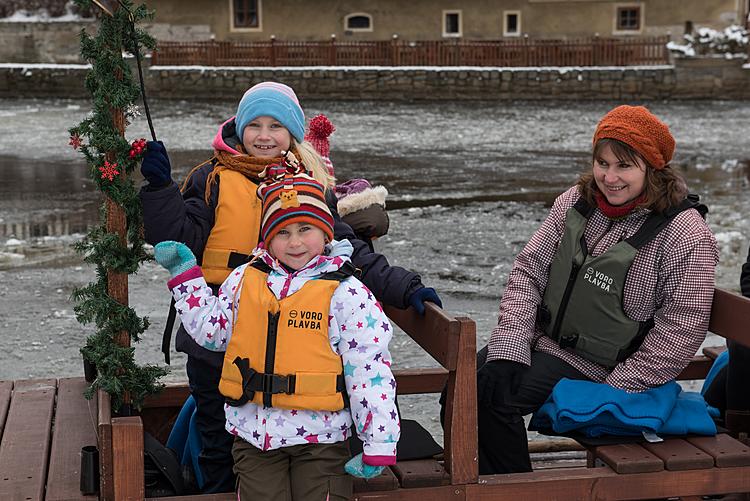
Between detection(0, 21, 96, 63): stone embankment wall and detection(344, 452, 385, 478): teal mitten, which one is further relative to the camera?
detection(0, 21, 96, 63): stone embankment wall

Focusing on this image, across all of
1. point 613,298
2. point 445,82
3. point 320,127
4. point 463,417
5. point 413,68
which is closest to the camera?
point 463,417

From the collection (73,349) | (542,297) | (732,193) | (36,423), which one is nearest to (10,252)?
(73,349)

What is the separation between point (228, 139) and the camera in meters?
3.88

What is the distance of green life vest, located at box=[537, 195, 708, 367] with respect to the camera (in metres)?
3.80

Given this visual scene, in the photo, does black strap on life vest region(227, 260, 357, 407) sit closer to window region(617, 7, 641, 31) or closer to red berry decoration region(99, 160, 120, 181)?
red berry decoration region(99, 160, 120, 181)

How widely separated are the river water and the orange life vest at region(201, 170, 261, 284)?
197 centimetres

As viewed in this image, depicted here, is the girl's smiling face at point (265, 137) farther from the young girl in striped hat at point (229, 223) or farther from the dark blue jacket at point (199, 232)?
the dark blue jacket at point (199, 232)

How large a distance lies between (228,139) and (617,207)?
1.32 m

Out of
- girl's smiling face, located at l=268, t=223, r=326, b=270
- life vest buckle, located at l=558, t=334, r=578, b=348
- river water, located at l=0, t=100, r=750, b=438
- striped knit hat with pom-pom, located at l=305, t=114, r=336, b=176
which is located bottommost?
river water, located at l=0, t=100, r=750, b=438

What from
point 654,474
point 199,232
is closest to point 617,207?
point 654,474

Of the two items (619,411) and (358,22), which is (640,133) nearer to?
(619,411)

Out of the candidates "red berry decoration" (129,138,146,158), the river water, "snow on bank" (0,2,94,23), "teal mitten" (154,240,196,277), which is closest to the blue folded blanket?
"teal mitten" (154,240,196,277)

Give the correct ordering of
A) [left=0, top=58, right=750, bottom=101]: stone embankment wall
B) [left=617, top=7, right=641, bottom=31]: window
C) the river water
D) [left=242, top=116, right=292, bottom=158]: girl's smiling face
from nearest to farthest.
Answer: [left=242, top=116, right=292, bottom=158]: girl's smiling face < the river water < [left=0, top=58, right=750, bottom=101]: stone embankment wall < [left=617, top=7, right=641, bottom=31]: window

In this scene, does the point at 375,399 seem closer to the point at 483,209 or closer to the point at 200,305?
the point at 200,305
